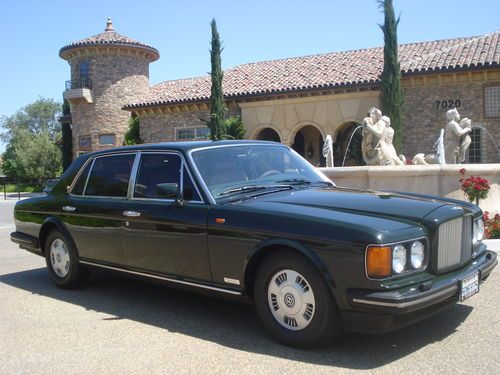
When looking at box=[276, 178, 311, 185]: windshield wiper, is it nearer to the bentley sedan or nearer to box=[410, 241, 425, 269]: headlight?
the bentley sedan

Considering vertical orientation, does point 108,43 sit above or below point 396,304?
above

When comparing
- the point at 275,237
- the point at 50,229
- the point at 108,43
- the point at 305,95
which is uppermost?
the point at 108,43

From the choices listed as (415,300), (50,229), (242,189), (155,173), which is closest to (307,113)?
(50,229)

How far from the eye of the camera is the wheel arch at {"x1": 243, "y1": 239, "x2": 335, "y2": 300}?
12.4 feet

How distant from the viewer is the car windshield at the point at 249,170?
4.77m

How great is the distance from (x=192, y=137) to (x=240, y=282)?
86.4 ft

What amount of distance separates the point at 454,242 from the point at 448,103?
21110 mm

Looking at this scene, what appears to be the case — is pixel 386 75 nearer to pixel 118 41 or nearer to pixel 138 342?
pixel 118 41

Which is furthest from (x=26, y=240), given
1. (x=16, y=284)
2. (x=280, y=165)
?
(x=280, y=165)

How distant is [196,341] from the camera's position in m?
4.36

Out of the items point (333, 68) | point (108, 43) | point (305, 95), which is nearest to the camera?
point (305, 95)

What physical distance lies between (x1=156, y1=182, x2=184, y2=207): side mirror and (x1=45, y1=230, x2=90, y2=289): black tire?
72.5 inches

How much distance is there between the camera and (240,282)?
429 cm

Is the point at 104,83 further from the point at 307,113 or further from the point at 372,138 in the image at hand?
the point at 372,138
